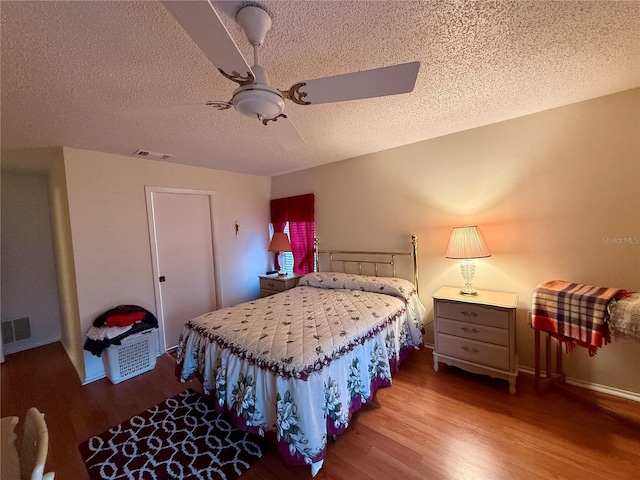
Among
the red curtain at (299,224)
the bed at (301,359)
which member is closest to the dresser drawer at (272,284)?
the red curtain at (299,224)

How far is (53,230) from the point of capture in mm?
3344

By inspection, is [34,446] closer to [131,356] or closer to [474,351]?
[131,356]

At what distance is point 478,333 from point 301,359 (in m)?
1.65

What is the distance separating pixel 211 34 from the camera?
85cm

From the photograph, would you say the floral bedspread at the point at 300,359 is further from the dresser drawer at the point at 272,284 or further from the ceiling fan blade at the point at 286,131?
the ceiling fan blade at the point at 286,131

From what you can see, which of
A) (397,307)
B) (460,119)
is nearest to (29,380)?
(397,307)

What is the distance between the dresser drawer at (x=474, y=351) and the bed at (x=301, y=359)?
28cm

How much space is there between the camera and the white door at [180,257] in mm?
3037

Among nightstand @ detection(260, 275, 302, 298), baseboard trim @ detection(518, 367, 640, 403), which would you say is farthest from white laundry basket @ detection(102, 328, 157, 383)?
baseboard trim @ detection(518, 367, 640, 403)

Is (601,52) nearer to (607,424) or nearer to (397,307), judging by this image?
(397,307)

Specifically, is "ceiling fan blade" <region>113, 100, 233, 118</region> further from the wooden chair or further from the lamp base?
the lamp base

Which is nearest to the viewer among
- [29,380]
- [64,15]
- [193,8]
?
[193,8]

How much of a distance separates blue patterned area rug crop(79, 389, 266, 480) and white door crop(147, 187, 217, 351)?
4.30 ft

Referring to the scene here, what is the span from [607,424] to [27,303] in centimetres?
616
